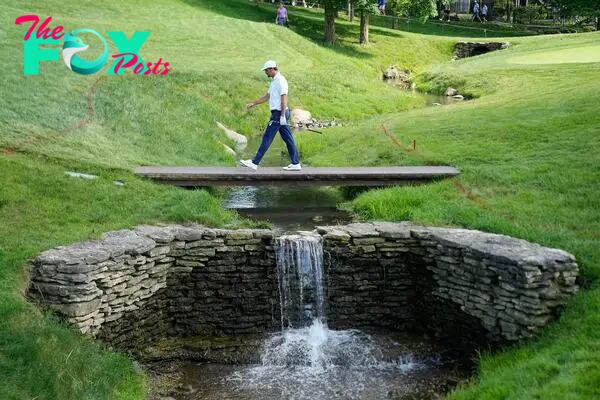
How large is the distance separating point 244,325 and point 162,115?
423 inches

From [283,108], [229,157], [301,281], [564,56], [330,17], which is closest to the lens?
[301,281]

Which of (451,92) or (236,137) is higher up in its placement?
(451,92)

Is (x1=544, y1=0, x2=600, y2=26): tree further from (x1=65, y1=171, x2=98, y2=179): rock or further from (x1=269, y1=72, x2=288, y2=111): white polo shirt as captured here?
(x1=65, y1=171, x2=98, y2=179): rock

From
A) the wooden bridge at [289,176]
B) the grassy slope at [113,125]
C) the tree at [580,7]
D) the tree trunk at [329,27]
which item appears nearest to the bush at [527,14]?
the tree at [580,7]

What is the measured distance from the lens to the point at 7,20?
30.2 metres

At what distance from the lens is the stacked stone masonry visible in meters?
11.2

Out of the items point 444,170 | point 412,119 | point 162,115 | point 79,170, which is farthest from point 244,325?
point 412,119

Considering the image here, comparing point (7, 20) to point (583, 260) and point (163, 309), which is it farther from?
point (583, 260)

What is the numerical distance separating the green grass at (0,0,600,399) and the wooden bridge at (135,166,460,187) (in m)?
0.55

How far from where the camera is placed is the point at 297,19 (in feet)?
162

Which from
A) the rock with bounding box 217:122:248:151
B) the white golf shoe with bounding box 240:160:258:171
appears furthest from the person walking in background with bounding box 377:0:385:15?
the white golf shoe with bounding box 240:160:258:171

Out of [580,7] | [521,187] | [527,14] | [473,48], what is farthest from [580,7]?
[521,187]

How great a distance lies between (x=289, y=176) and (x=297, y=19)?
1382 inches

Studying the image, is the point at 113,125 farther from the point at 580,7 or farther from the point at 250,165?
the point at 580,7
